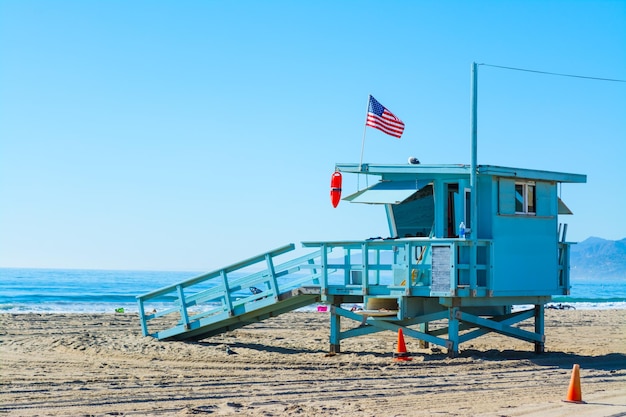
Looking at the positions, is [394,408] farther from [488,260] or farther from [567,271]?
[567,271]

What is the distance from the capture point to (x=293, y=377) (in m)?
14.5

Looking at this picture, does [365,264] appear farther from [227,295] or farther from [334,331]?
[227,295]

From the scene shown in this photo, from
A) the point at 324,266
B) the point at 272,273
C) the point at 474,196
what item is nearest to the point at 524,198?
the point at 474,196

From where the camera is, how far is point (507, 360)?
16.9 meters

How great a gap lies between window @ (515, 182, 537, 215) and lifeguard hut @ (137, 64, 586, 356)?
0.06 ft

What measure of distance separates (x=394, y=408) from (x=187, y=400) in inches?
109

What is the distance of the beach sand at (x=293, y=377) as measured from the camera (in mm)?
11500

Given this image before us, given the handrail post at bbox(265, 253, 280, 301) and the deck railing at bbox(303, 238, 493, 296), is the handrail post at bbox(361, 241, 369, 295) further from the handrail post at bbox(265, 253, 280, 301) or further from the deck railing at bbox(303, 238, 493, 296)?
the handrail post at bbox(265, 253, 280, 301)

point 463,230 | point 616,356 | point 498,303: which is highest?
point 463,230

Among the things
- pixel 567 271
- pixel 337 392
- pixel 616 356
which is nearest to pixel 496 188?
pixel 567 271

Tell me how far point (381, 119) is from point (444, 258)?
11.7 ft

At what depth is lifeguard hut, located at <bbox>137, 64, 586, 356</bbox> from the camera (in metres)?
17.0

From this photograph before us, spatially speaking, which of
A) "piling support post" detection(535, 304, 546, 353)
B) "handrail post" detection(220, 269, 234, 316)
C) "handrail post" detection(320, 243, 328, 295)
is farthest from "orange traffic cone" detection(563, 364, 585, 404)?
"handrail post" detection(220, 269, 234, 316)

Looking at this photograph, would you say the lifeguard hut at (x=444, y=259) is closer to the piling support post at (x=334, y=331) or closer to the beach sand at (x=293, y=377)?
the piling support post at (x=334, y=331)
